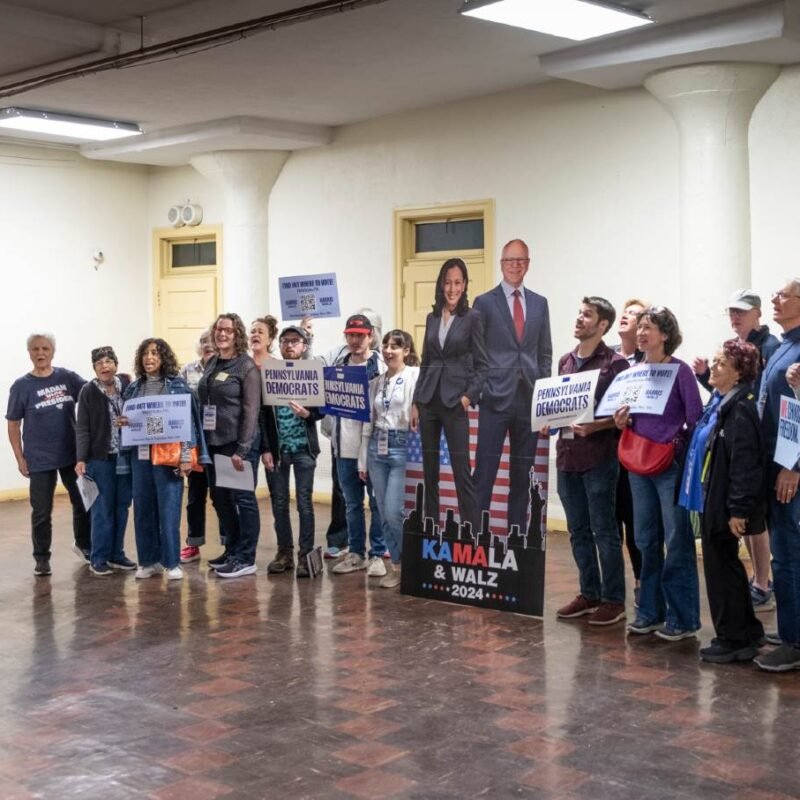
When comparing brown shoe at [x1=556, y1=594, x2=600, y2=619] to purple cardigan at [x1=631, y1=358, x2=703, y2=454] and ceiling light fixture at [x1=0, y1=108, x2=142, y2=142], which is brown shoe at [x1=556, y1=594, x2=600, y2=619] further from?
ceiling light fixture at [x1=0, y1=108, x2=142, y2=142]

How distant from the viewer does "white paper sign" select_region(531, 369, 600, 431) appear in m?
6.09

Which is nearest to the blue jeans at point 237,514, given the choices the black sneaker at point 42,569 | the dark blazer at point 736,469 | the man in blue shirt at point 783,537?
the black sneaker at point 42,569

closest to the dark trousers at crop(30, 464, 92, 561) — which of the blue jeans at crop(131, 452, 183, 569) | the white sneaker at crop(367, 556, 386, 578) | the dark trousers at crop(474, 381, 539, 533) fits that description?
the blue jeans at crop(131, 452, 183, 569)

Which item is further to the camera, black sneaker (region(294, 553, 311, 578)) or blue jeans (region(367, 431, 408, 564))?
black sneaker (region(294, 553, 311, 578))

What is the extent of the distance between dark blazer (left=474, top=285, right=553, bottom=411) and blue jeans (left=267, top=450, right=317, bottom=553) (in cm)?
151

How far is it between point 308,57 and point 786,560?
4.73 metres

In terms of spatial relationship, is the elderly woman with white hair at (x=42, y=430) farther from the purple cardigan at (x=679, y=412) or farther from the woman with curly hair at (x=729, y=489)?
the woman with curly hair at (x=729, y=489)

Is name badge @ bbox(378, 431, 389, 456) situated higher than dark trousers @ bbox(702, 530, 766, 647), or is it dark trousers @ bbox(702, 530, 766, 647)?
name badge @ bbox(378, 431, 389, 456)

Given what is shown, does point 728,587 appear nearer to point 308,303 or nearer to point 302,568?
point 302,568

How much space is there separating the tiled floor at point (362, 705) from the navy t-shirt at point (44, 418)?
1.00 metres

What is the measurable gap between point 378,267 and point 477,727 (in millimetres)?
6514

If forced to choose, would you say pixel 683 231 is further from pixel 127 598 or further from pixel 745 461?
pixel 127 598

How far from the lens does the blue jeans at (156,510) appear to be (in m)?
7.40

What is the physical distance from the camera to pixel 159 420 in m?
7.28
